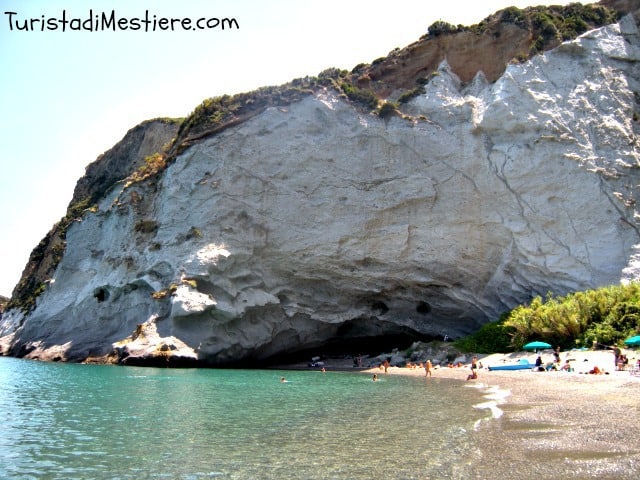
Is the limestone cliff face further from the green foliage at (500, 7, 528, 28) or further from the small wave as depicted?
the small wave

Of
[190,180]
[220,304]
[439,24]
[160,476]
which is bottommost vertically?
[160,476]

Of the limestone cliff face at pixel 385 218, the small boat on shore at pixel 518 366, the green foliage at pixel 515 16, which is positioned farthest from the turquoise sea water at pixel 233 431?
the green foliage at pixel 515 16

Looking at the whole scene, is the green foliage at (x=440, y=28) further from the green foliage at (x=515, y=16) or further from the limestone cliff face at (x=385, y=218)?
the green foliage at (x=515, y=16)

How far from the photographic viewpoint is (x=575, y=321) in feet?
80.4

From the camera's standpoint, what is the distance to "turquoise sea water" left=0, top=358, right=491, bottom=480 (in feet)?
27.1

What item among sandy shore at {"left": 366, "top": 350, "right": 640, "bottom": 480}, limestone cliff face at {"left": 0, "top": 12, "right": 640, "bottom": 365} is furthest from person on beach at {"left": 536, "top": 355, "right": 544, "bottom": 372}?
limestone cliff face at {"left": 0, "top": 12, "right": 640, "bottom": 365}

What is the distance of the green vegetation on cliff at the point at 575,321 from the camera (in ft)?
77.6

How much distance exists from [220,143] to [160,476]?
91.0 ft

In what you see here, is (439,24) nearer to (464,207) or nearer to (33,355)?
(464,207)

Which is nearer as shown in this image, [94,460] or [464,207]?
[94,460]

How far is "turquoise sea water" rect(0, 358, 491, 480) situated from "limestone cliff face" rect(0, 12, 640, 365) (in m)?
12.1

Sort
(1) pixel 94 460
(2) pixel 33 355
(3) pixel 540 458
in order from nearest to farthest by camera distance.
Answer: (3) pixel 540 458
(1) pixel 94 460
(2) pixel 33 355

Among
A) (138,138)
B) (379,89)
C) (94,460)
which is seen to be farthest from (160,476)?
(138,138)

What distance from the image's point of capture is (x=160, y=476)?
800 cm
